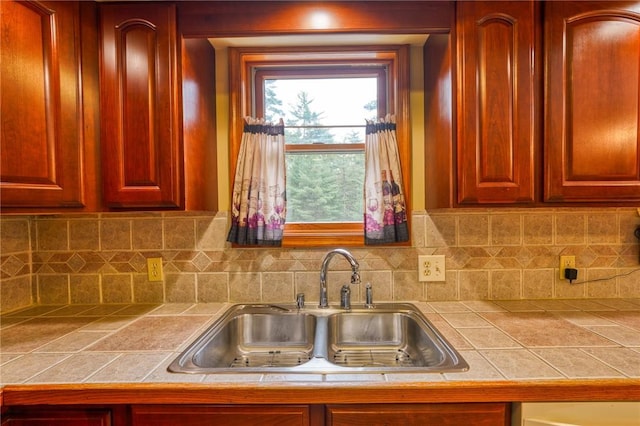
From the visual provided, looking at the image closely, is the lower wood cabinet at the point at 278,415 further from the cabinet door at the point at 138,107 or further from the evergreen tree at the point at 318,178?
the evergreen tree at the point at 318,178

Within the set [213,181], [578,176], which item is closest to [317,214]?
[213,181]

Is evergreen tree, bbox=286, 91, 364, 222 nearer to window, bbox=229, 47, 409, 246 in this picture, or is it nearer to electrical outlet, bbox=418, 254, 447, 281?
window, bbox=229, 47, 409, 246

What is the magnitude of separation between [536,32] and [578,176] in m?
0.54

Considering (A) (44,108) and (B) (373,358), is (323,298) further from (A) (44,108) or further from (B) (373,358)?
(A) (44,108)

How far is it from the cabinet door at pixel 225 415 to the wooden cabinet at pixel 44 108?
29.9 inches

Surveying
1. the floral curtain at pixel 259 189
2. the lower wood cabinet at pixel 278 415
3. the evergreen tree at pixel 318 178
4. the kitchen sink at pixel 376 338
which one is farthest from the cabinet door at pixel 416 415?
the evergreen tree at pixel 318 178

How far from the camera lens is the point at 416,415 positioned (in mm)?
799

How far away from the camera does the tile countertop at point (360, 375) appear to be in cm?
79

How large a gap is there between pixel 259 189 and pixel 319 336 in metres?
0.67

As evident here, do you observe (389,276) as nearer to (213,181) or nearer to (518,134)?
(518,134)

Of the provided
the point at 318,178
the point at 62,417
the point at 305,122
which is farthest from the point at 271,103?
the point at 62,417

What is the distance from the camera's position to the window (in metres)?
1.53

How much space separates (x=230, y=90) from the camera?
1.47m

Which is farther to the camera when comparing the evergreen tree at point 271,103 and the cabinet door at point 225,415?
the evergreen tree at point 271,103
